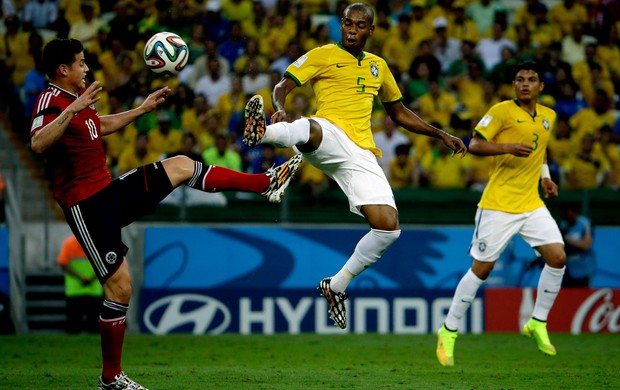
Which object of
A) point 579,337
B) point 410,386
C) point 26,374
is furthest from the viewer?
point 579,337

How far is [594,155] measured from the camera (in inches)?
690

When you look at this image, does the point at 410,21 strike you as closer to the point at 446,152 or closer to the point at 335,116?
the point at 446,152

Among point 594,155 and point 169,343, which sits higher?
point 594,155

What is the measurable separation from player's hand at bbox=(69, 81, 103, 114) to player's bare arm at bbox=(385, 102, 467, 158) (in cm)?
312

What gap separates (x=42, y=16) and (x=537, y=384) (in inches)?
519

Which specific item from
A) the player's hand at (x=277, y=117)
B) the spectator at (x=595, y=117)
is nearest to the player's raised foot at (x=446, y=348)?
the player's hand at (x=277, y=117)

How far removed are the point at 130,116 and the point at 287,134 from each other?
4.01 ft

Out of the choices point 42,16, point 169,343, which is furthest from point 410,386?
point 42,16

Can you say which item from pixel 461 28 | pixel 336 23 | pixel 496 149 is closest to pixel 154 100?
pixel 496 149

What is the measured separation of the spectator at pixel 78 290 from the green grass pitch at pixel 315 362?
633 mm

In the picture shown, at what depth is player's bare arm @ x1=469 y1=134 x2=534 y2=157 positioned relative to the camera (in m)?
10.3

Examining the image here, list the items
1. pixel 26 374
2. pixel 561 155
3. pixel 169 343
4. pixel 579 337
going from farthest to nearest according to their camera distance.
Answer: pixel 561 155, pixel 579 337, pixel 169 343, pixel 26 374

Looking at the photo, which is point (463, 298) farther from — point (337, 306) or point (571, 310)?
point (571, 310)

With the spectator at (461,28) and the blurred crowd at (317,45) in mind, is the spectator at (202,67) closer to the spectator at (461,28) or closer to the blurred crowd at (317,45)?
the blurred crowd at (317,45)
